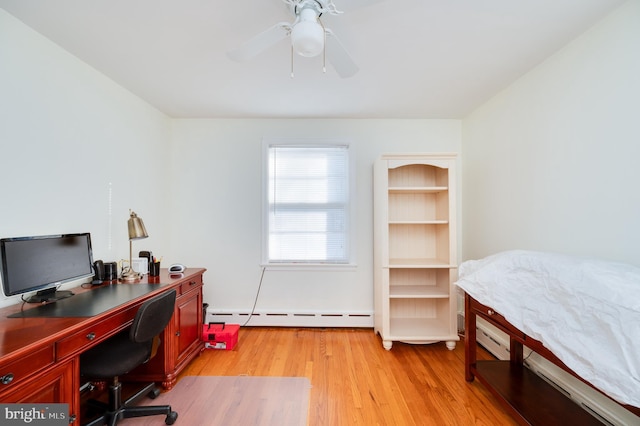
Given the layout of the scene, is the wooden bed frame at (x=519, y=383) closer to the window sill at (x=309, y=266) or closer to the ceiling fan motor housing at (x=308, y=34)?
the window sill at (x=309, y=266)

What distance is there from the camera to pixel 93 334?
1.39 m

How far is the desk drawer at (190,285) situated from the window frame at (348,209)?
0.77m

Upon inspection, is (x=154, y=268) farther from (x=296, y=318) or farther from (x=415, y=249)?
(x=415, y=249)

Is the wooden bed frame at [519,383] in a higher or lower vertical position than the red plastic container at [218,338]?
higher

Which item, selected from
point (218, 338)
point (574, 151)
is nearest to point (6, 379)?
point (218, 338)

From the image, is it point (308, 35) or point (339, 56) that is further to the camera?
point (339, 56)

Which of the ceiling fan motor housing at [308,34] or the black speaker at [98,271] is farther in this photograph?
the black speaker at [98,271]

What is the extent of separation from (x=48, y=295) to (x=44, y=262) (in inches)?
8.4

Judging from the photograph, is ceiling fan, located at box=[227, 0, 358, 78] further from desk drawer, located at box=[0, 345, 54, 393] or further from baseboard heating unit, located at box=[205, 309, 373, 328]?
baseboard heating unit, located at box=[205, 309, 373, 328]

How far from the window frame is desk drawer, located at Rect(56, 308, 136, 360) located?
5.19ft

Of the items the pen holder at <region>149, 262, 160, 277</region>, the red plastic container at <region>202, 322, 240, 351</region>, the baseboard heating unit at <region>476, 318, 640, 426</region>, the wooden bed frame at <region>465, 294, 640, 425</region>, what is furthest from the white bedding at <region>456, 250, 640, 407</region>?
the pen holder at <region>149, 262, 160, 277</region>

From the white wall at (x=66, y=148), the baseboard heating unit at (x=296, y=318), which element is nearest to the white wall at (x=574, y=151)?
the baseboard heating unit at (x=296, y=318)

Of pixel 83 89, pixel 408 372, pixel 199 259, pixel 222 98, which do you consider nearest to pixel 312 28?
pixel 222 98

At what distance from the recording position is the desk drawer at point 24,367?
39.6 inches
